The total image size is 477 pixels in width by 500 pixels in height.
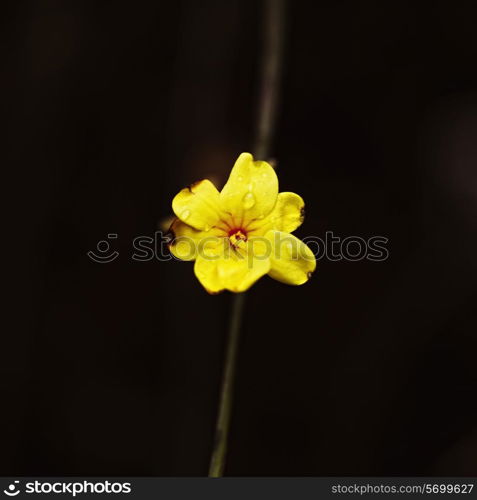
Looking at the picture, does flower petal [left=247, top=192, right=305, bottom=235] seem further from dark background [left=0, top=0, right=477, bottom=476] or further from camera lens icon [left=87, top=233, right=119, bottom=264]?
camera lens icon [left=87, top=233, right=119, bottom=264]

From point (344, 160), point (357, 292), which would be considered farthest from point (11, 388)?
point (344, 160)

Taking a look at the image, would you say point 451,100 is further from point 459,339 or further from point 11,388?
point 11,388

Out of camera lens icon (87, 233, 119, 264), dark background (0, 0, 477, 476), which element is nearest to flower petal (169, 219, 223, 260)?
dark background (0, 0, 477, 476)

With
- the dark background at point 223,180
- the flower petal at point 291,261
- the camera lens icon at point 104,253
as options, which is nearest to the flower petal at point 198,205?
the flower petal at point 291,261

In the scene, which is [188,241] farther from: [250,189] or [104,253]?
Answer: [104,253]

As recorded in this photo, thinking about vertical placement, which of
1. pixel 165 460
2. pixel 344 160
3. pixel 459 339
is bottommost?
pixel 165 460
